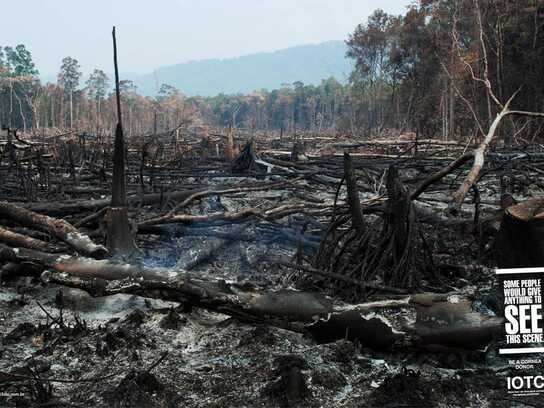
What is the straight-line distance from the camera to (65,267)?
9.87 feet

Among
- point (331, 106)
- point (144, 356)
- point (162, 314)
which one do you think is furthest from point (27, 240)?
point (331, 106)


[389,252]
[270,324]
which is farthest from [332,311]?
[389,252]

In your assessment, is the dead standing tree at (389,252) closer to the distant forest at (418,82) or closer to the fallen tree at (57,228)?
the fallen tree at (57,228)

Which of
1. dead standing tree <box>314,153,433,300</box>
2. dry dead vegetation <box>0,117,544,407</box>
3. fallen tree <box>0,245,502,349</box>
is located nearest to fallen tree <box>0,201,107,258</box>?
dry dead vegetation <box>0,117,544,407</box>

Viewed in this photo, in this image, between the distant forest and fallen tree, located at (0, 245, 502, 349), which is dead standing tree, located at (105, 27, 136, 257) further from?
the distant forest

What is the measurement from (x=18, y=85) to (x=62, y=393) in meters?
67.3

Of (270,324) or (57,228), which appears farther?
(57,228)

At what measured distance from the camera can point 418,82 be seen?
3594 centimetres

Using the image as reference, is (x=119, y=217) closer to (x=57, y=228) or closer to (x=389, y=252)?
(x=57, y=228)

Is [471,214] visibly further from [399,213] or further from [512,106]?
[512,106]

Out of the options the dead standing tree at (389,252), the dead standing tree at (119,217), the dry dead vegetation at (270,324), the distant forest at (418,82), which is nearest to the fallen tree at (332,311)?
the dry dead vegetation at (270,324)

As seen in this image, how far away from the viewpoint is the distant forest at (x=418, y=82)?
21.0 m

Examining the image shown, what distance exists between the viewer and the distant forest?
21.0m

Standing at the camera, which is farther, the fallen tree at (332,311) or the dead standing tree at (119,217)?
the dead standing tree at (119,217)
